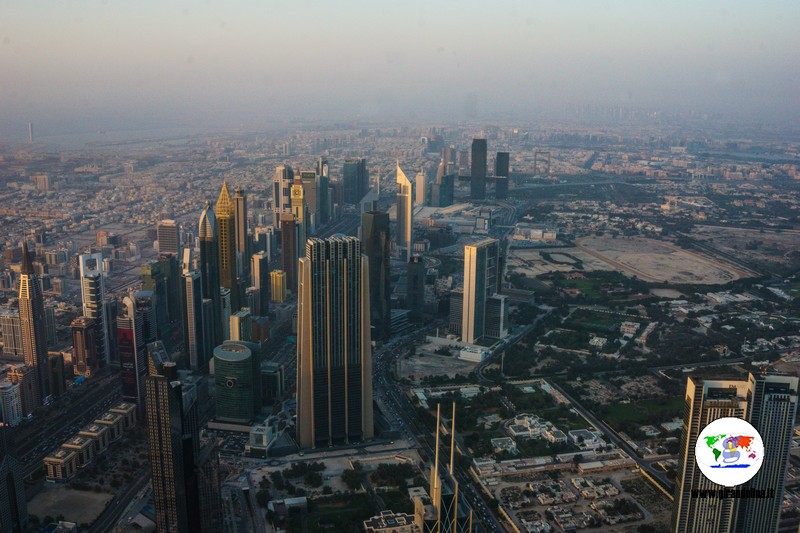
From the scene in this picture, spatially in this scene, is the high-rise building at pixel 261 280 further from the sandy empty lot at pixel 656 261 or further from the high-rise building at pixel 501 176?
the high-rise building at pixel 501 176

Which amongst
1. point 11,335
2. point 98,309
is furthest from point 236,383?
point 11,335

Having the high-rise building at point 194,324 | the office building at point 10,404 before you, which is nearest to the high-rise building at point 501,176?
the high-rise building at point 194,324

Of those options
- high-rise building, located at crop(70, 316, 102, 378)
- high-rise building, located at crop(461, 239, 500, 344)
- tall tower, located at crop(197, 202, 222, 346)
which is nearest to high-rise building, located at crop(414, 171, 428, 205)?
high-rise building, located at crop(461, 239, 500, 344)

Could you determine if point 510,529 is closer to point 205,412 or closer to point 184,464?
point 184,464

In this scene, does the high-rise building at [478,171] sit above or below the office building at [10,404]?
above

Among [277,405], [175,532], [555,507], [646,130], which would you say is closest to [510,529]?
[555,507]

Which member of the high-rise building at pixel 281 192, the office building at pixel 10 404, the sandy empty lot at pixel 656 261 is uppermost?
the high-rise building at pixel 281 192

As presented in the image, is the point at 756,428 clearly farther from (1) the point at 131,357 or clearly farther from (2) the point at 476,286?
(1) the point at 131,357
